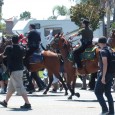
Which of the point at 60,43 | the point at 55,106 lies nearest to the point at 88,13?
the point at 60,43

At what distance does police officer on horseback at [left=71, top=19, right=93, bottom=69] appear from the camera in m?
19.4

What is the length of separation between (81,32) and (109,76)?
196 inches

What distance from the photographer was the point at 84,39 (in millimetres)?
19594

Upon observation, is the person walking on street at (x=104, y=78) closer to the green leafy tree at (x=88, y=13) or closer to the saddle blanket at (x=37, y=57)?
the saddle blanket at (x=37, y=57)

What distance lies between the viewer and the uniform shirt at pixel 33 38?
21281 millimetres

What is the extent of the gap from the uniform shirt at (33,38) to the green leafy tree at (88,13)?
26359 mm

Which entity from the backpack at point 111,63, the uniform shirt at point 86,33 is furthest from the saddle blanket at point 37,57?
the backpack at point 111,63

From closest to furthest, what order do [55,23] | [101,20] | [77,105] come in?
[77,105]
[55,23]
[101,20]

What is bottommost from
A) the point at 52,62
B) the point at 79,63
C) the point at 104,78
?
the point at 52,62

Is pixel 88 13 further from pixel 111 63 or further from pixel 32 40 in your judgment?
pixel 111 63

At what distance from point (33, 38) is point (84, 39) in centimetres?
253

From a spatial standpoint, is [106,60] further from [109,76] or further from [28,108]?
[28,108]

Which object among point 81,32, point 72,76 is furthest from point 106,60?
point 72,76

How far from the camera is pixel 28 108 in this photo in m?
16.4
